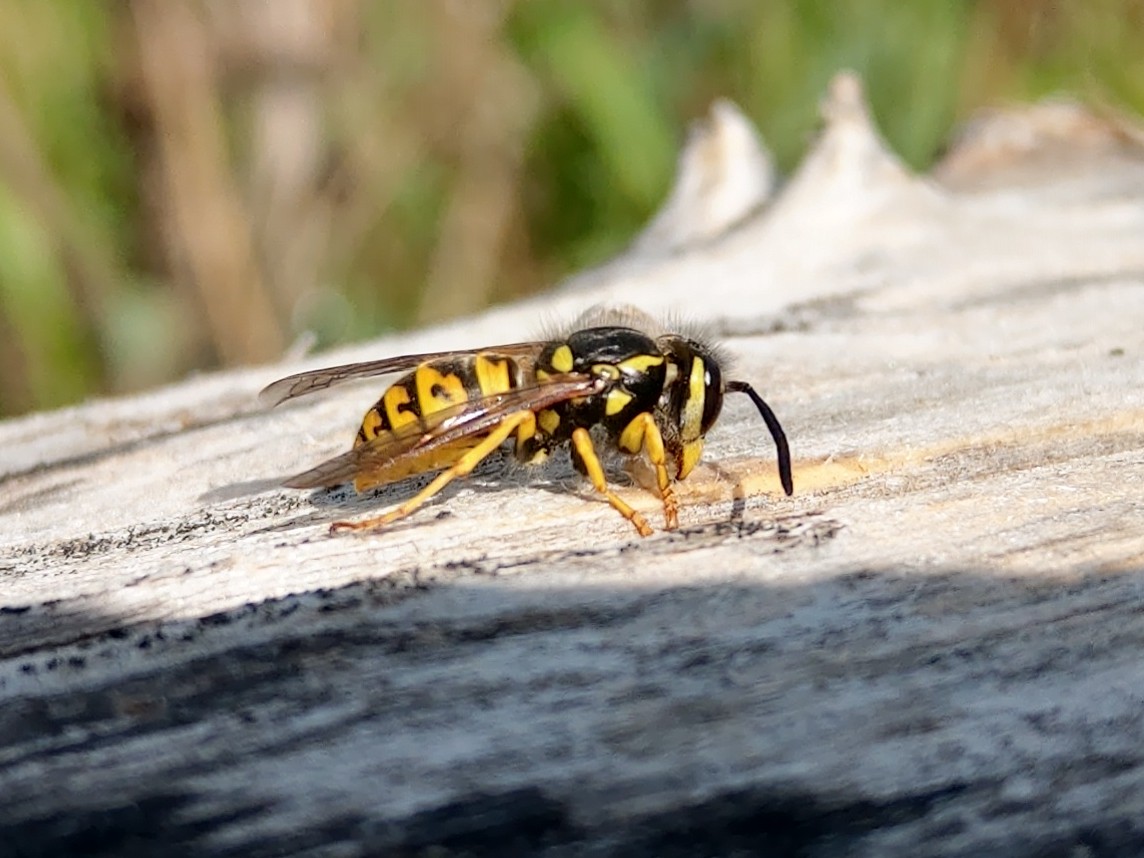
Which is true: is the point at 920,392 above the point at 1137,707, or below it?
above

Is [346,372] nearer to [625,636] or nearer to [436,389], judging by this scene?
[436,389]

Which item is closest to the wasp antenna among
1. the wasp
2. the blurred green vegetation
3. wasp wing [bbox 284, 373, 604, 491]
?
the wasp

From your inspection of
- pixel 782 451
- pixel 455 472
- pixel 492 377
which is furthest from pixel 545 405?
pixel 782 451

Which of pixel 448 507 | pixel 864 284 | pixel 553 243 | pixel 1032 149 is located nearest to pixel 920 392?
pixel 864 284

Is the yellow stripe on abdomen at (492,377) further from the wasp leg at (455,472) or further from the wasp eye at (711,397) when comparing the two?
the wasp eye at (711,397)

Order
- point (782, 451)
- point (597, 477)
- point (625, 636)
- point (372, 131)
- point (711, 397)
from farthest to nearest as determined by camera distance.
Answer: point (372, 131), point (711, 397), point (597, 477), point (782, 451), point (625, 636)

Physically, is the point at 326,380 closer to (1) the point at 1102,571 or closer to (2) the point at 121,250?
(1) the point at 1102,571
